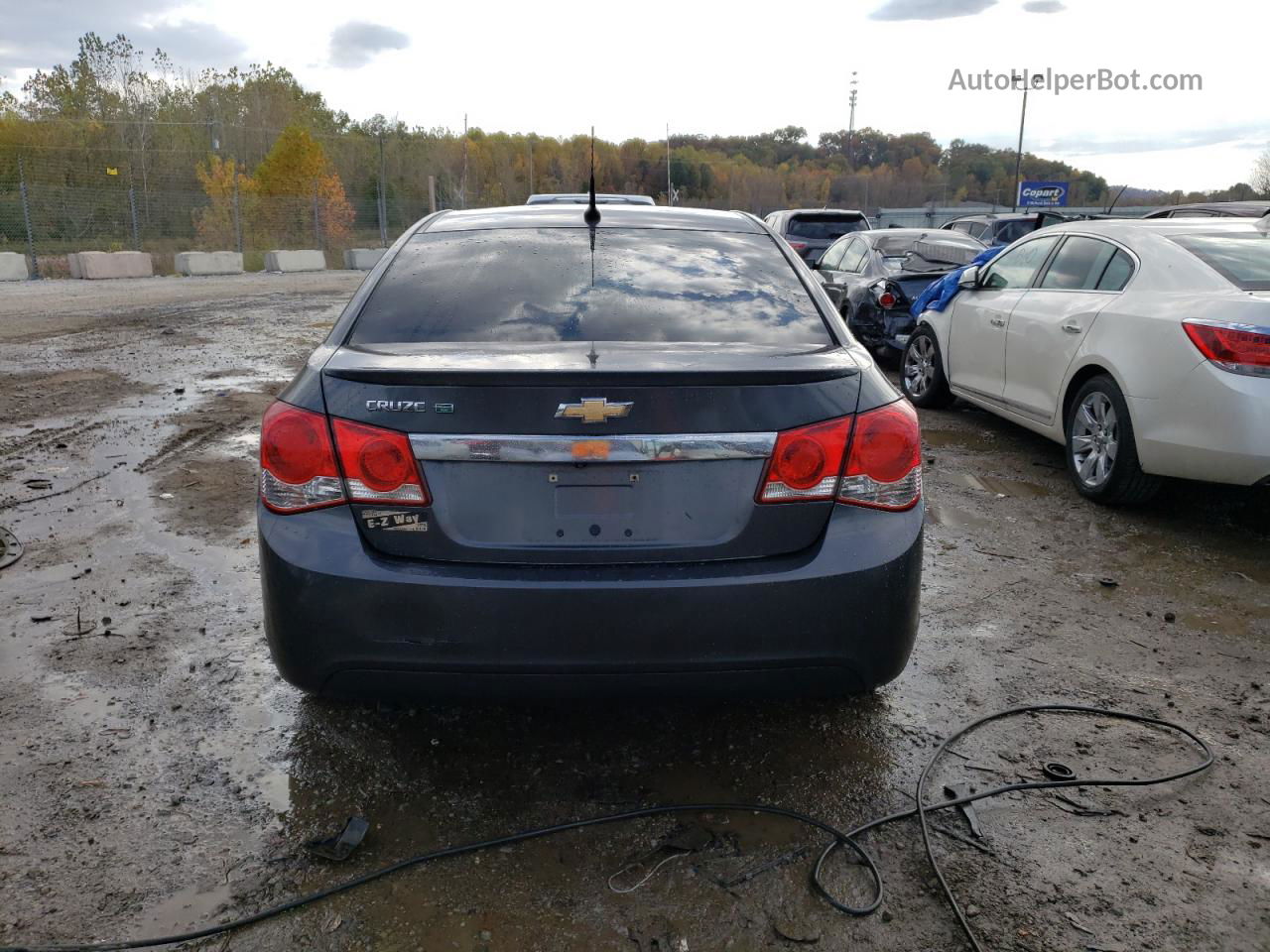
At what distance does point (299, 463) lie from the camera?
2635 millimetres

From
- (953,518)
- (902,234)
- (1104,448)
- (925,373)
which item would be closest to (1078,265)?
(1104,448)

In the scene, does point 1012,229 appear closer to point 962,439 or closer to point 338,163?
point 962,439

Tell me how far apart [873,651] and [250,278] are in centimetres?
3086

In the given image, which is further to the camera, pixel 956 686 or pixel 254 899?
pixel 956 686

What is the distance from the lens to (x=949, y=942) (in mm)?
2301

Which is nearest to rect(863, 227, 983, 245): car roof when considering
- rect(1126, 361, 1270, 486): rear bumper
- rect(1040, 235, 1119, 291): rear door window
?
rect(1040, 235, 1119, 291): rear door window

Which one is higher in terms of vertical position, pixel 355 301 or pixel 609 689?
pixel 355 301

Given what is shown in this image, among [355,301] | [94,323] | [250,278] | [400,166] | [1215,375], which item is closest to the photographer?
[355,301]

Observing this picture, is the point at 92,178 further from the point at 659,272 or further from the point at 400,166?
the point at 659,272

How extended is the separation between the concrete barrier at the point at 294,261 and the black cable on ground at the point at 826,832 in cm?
3510

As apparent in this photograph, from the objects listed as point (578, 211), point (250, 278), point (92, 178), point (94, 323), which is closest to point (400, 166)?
point (92, 178)

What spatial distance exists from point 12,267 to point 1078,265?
2920 cm

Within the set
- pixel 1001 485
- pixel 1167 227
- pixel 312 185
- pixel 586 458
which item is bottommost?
pixel 1001 485

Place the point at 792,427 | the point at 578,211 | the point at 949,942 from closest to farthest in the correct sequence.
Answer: the point at 949,942 → the point at 792,427 → the point at 578,211
